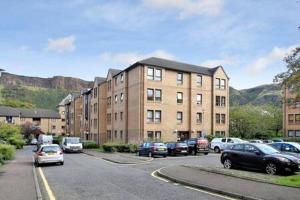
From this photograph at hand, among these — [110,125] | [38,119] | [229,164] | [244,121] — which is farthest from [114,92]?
[38,119]

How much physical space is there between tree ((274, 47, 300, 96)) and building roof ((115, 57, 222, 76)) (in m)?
36.0

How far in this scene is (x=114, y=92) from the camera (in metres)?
61.3

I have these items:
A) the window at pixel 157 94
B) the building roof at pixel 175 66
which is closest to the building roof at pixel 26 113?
the building roof at pixel 175 66

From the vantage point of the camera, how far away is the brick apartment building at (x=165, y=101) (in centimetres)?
5172

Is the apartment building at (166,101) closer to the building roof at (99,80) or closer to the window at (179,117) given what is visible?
the window at (179,117)

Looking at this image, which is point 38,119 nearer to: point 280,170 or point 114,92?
point 114,92

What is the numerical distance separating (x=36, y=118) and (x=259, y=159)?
110372 mm

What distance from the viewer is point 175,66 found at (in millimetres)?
55719

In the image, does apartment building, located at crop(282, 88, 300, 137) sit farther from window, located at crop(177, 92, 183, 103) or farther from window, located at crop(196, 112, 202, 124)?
window, located at crop(177, 92, 183, 103)

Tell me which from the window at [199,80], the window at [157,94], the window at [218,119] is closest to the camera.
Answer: the window at [157,94]

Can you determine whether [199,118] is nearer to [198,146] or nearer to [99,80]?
[198,146]

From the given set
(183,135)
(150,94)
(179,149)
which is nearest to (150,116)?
(150,94)

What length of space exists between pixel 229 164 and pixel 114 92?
41210 millimetres

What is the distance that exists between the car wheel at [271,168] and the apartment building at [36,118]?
10324cm
